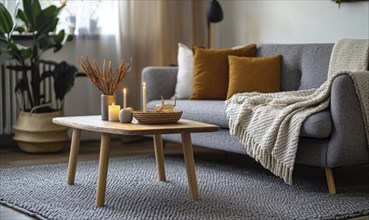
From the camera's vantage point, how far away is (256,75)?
4.67 meters

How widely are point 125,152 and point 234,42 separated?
4.48 ft

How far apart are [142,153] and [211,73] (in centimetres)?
78

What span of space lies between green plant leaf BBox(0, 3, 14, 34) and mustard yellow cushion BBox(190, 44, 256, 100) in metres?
1.24

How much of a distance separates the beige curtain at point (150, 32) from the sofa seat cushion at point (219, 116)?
37.7 inches

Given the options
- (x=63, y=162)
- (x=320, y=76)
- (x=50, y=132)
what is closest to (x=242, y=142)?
(x=320, y=76)

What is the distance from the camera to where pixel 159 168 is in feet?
13.0

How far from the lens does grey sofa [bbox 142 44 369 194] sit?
359 centimetres

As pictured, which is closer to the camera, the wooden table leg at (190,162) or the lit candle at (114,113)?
the wooden table leg at (190,162)

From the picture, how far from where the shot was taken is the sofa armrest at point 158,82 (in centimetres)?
502

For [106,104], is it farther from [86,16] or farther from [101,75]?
[86,16]

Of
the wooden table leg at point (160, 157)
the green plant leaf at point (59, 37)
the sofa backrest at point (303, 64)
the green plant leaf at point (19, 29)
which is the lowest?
the wooden table leg at point (160, 157)

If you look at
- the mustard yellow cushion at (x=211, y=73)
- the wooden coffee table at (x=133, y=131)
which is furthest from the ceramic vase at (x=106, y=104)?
the mustard yellow cushion at (x=211, y=73)

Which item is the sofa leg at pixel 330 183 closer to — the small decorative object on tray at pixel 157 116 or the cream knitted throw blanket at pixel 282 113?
the cream knitted throw blanket at pixel 282 113

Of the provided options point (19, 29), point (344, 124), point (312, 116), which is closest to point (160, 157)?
point (312, 116)
